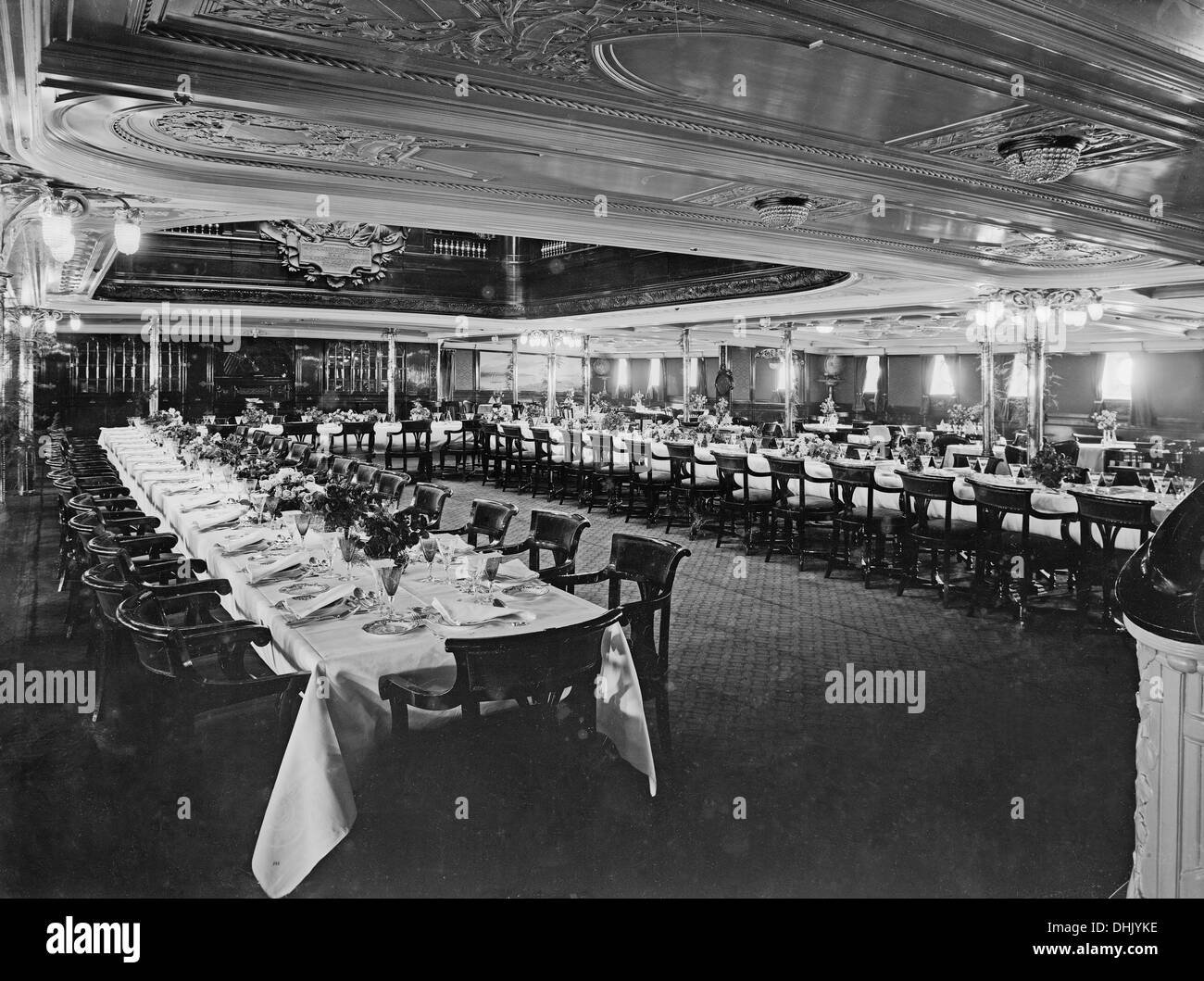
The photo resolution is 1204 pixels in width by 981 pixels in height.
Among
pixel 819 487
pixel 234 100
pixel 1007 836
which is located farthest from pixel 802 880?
pixel 819 487

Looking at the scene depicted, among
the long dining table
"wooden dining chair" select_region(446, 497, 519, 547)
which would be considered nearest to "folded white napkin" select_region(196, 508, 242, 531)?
the long dining table

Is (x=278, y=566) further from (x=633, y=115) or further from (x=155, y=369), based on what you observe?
(x=155, y=369)

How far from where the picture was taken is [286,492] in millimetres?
4754

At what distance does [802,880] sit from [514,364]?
64.2 ft

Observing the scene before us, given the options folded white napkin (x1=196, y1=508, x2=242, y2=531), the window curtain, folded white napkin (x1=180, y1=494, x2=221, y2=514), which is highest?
the window curtain

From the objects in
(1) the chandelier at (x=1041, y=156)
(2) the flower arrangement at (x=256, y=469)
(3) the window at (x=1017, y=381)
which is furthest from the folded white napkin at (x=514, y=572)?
(3) the window at (x=1017, y=381)

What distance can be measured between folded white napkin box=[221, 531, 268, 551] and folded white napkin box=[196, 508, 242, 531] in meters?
0.53

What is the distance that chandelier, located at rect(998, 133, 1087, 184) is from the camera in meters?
4.86

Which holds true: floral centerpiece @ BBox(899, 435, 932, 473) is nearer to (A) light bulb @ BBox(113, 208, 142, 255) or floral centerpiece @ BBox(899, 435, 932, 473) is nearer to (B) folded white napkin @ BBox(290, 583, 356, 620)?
(B) folded white napkin @ BBox(290, 583, 356, 620)

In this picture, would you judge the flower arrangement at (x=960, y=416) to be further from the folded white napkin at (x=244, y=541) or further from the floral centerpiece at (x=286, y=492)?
the folded white napkin at (x=244, y=541)

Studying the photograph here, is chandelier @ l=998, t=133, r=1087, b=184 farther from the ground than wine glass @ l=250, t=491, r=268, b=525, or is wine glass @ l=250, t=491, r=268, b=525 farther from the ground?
chandelier @ l=998, t=133, r=1087, b=184

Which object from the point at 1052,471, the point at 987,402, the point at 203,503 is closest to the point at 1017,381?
the point at 987,402

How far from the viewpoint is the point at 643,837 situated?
3182 mm

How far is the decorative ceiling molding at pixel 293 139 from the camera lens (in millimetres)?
4523
